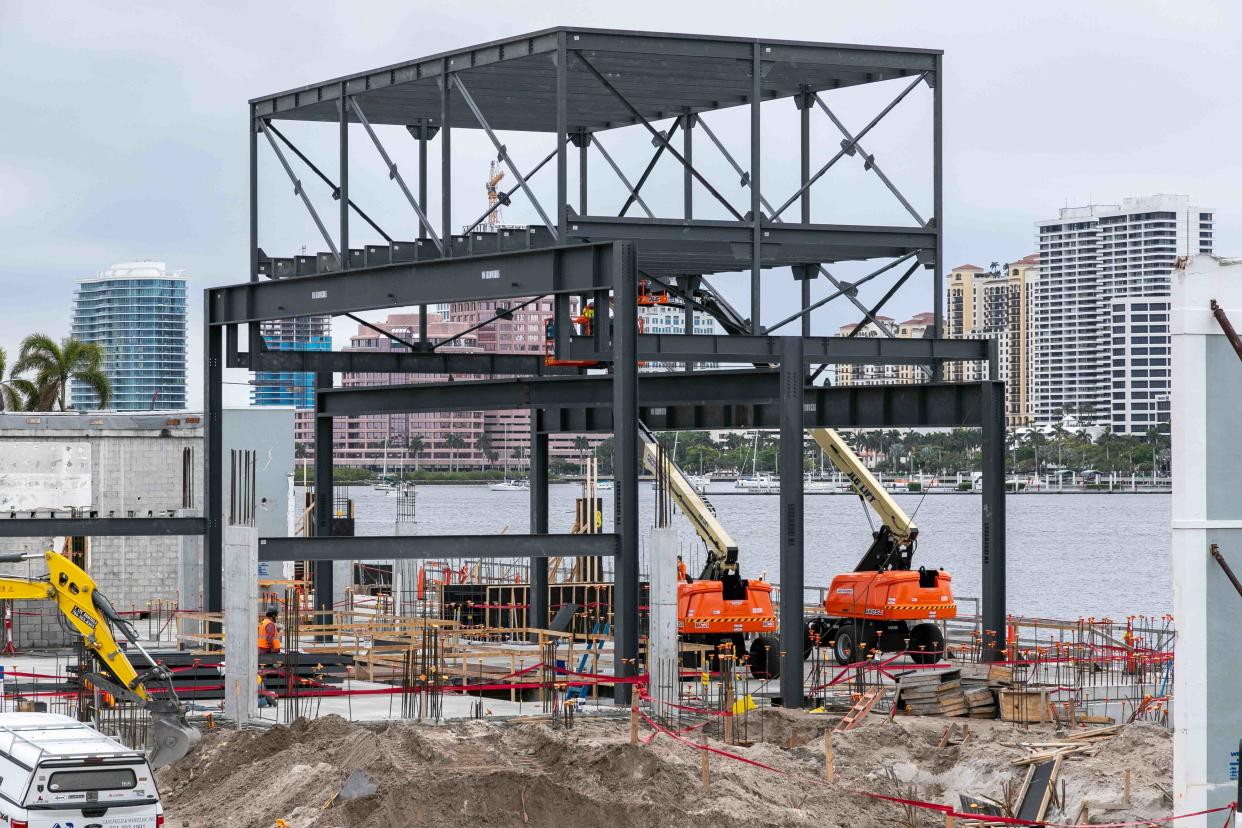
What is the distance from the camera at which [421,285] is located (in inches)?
1330

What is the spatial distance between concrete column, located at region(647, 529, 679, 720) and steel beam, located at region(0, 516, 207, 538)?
11032mm

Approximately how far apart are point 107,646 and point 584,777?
27.3ft

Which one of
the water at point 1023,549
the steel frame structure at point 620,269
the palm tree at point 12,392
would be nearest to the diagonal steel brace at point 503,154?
the steel frame structure at point 620,269

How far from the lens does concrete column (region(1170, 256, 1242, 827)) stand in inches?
689

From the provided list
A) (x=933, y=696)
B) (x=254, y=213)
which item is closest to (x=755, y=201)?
(x=933, y=696)

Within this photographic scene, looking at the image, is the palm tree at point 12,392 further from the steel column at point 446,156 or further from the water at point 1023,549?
the steel column at point 446,156

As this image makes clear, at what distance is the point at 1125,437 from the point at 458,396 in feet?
514

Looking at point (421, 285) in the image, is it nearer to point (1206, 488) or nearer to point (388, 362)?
point (388, 362)

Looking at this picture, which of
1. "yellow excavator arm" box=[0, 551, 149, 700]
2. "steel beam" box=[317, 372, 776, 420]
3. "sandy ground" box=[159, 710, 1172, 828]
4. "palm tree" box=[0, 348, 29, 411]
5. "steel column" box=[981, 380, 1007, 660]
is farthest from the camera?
"palm tree" box=[0, 348, 29, 411]

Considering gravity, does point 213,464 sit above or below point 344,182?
below

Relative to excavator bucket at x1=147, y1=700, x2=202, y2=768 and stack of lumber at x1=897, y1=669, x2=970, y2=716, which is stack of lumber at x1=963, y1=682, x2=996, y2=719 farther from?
excavator bucket at x1=147, y1=700, x2=202, y2=768

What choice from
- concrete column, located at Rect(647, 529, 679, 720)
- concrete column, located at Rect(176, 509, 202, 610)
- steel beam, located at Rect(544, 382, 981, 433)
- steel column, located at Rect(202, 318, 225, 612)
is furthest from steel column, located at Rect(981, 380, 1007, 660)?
concrete column, located at Rect(176, 509, 202, 610)

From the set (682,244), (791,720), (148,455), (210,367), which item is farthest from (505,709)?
(148,455)

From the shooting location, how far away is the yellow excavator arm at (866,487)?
41.7 m
